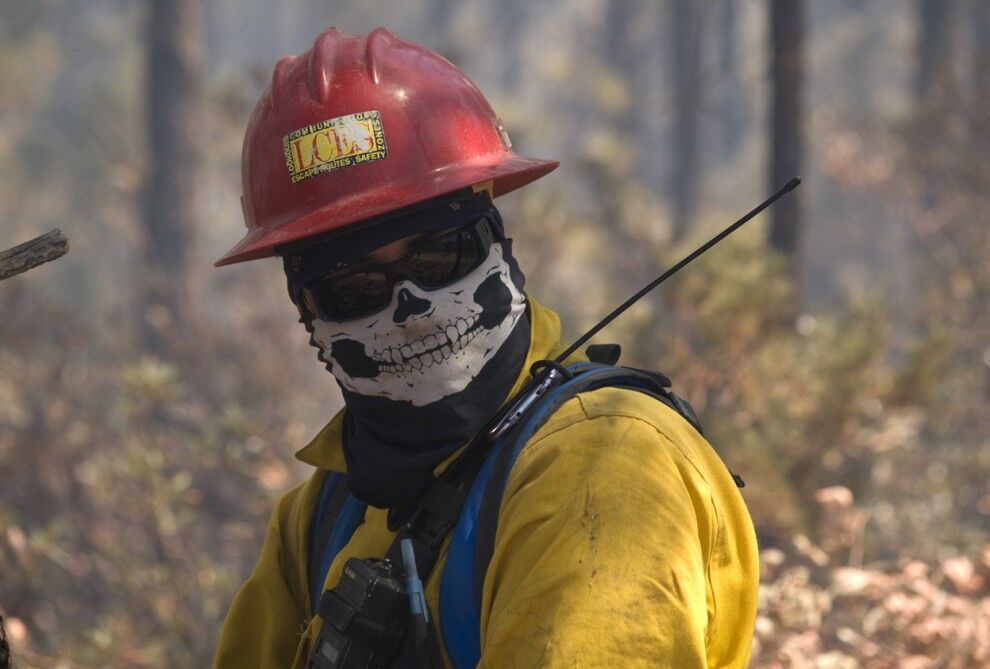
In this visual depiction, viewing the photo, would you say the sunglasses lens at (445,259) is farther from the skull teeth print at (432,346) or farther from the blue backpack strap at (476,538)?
the blue backpack strap at (476,538)

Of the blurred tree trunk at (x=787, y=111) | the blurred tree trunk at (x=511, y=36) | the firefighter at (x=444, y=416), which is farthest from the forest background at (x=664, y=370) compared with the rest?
the blurred tree trunk at (x=511, y=36)

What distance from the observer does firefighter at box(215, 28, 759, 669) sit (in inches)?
66.5

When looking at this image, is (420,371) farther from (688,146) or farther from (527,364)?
(688,146)

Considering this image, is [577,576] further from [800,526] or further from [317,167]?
[800,526]

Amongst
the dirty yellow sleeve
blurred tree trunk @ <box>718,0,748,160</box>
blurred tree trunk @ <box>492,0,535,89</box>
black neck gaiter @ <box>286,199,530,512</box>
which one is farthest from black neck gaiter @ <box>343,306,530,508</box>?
blurred tree trunk @ <box>492,0,535,89</box>

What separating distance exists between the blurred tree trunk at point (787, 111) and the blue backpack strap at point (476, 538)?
607 centimetres

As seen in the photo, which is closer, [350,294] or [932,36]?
[350,294]

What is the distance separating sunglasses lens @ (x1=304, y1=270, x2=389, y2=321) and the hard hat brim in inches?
3.9

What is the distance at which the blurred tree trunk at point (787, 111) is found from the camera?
307 inches

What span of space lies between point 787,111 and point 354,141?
239 inches

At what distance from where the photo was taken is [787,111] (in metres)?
7.87

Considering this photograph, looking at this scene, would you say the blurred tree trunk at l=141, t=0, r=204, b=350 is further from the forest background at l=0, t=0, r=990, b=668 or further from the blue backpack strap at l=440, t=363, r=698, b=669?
the blue backpack strap at l=440, t=363, r=698, b=669

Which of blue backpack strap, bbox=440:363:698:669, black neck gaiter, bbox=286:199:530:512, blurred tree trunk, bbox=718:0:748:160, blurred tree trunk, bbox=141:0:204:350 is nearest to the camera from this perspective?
blue backpack strap, bbox=440:363:698:669

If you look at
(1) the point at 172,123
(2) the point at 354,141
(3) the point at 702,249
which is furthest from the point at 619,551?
(1) the point at 172,123
